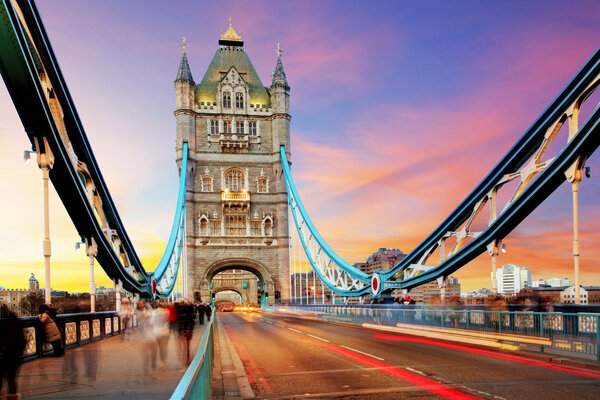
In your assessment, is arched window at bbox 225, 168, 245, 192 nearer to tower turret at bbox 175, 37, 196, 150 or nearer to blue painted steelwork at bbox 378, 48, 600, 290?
tower turret at bbox 175, 37, 196, 150

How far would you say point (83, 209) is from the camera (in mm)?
20375

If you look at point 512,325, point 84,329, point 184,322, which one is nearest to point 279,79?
point 84,329

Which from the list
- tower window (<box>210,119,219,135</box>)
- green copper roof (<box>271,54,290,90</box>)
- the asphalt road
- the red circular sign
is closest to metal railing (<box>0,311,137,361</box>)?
the asphalt road

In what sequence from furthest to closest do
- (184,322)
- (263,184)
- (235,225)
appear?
(263,184), (235,225), (184,322)

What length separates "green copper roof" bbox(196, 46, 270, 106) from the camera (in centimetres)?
6956

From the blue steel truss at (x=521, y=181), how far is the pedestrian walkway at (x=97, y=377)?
1381cm

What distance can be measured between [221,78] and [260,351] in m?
57.0

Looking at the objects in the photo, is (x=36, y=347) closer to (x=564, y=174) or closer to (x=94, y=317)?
(x=94, y=317)

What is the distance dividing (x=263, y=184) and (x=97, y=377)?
186 feet

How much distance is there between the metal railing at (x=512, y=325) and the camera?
518 inches

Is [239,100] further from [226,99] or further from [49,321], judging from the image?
[49,321]

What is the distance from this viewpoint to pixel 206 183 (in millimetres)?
66312

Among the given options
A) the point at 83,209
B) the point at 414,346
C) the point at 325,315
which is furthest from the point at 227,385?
the point at 325,315

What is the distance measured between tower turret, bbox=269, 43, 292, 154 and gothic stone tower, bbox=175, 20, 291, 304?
0.39ft
